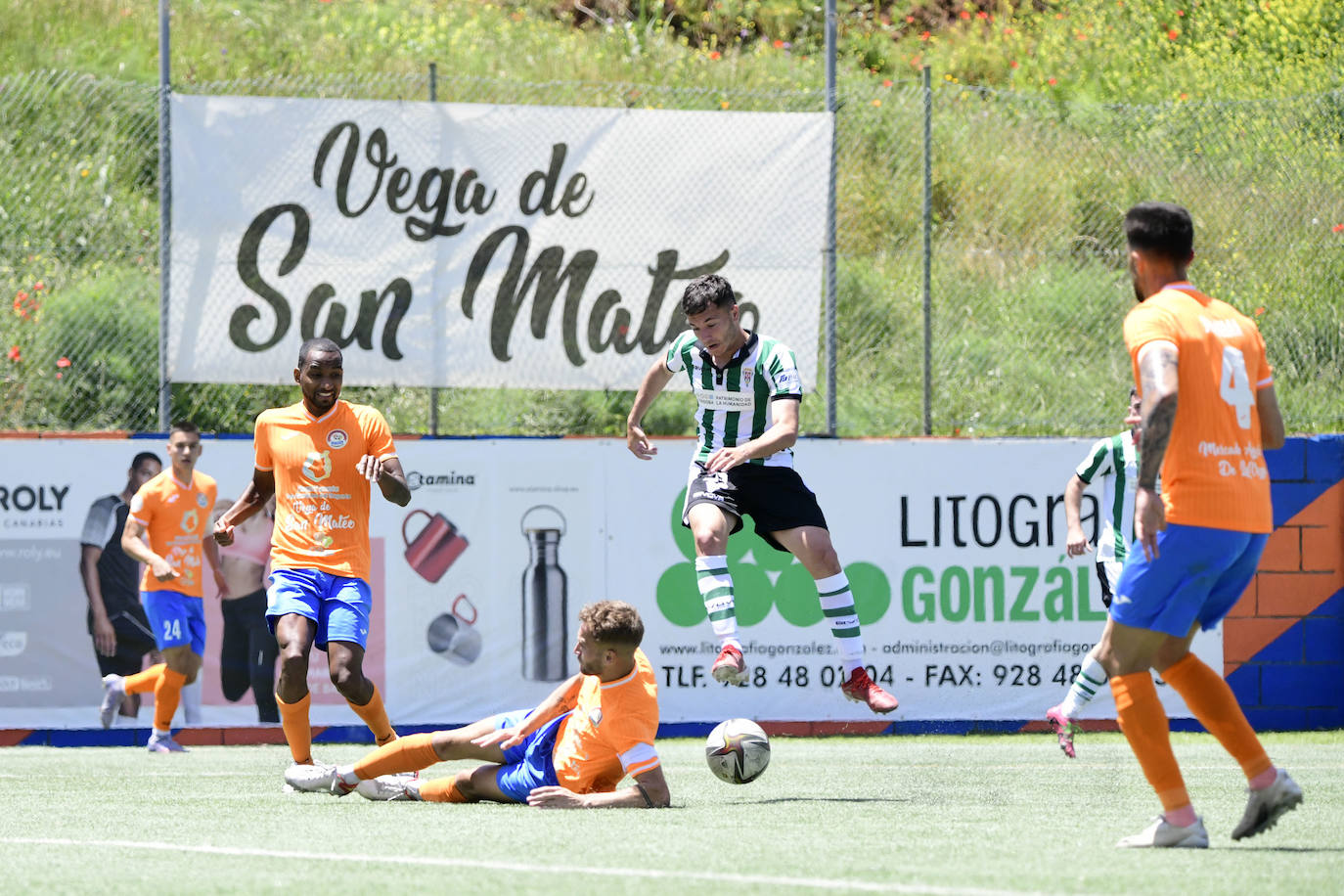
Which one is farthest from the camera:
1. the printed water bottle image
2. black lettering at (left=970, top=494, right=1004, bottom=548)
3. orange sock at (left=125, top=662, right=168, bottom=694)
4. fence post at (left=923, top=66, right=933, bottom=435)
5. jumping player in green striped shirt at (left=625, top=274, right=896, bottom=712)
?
fence post at (left=923, top=66, right=933, bottom=435)

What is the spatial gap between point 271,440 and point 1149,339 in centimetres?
425

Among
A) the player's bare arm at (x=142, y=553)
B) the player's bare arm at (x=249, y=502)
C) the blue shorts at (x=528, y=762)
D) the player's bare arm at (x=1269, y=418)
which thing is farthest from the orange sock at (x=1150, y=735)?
the player's bare arm at (x=142, y=553)

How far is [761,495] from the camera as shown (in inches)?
328

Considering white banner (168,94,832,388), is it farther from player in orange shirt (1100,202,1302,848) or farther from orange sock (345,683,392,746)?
player in orange shirt (1100,202,1302,848)

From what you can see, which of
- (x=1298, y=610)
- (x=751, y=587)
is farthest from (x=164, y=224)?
(x=1298, y=610)

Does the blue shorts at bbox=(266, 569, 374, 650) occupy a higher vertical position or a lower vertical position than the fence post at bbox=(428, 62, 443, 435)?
lower

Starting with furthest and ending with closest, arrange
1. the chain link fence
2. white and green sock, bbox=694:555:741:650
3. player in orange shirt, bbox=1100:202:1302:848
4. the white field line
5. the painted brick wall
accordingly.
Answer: the chain link fence
the painted brick wall
white and green sock, bbox=694:555:741:650
player in orange shirt, bbox=1100:202:1302:848
the white field line

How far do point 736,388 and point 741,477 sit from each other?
44 centimetres

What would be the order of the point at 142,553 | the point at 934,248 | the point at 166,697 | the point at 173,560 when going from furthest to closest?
the point at 934,248 → the point at 173,560 → the point at 166,697 → the point at 142,553

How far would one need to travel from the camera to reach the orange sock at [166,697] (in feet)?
37.7

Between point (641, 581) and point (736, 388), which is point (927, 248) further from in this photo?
point (736, 388)

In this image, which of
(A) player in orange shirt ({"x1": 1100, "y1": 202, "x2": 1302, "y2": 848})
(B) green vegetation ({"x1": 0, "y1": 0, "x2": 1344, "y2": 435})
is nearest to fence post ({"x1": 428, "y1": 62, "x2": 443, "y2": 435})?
(B) green vegetation ({"x1": 0, "y1": 0, "x2": 1344, "y2": 435})

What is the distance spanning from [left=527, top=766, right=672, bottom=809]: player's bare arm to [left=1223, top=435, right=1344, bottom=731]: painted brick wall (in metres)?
7.27

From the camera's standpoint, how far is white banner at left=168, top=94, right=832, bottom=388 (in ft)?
40.5
